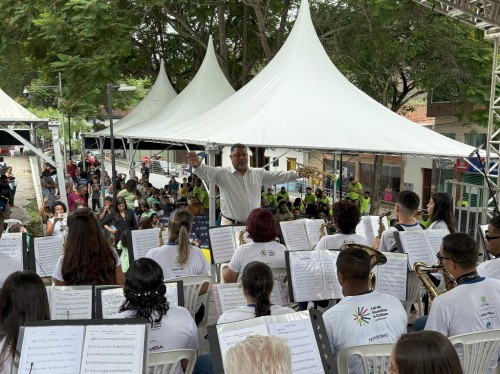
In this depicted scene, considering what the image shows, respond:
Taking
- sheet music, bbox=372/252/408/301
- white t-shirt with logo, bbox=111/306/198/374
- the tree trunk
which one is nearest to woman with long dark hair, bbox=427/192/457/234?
sheet music, bbox=372/252/408/301

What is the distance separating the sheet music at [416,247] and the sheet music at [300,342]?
2653 mm

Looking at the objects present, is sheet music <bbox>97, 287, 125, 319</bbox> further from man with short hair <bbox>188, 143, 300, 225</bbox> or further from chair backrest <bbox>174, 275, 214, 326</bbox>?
man with short hair <bbox>188, 143, 300, 225</bbox>

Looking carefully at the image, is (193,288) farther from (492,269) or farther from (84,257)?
(492,269)

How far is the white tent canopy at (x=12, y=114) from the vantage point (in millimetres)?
10625

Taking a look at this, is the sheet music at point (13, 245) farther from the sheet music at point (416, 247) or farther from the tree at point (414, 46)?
the tree at point (414, 46)

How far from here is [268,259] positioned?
557cm

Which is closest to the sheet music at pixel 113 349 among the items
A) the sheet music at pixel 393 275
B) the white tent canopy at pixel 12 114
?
the sheet music at pixel 393 275

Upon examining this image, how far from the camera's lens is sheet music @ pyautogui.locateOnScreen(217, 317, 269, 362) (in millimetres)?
3086

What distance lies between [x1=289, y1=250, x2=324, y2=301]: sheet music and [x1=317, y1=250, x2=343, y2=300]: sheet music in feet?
0.09

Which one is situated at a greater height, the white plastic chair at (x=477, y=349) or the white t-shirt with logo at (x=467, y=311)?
the white t-shirt with logo at (x=467, y=311)

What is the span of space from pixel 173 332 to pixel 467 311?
1941 mm

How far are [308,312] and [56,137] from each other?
8.64 metres

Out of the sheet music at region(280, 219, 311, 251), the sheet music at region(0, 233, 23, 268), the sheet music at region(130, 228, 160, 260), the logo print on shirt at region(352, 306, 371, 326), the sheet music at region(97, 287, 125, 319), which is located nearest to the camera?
the logo print on shirt at region(352, 306, 371, 326)

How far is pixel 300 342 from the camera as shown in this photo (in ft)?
10.7
